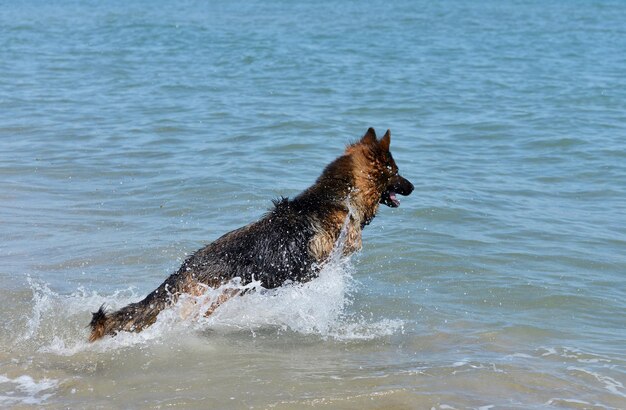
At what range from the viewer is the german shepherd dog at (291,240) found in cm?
645

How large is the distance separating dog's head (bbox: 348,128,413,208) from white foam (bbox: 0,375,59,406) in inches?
125

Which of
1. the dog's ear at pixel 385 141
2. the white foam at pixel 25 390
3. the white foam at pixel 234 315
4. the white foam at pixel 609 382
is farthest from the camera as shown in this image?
the dog's ear at pixel 385 141

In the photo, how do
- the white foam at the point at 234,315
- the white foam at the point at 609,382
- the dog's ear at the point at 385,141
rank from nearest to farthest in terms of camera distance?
the white foam at the point at 609,382 < the white foam at the point at 234,315 < the dog's ear at the point at 385,141

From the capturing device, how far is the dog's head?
7.44 meters

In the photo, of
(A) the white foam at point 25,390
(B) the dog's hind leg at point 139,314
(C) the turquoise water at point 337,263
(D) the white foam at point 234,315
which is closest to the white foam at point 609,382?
(C) the turquoise water at point 337,263

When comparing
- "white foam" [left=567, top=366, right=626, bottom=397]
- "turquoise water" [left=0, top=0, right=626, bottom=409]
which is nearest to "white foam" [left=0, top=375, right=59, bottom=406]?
"turquoise water" [left=0, top=0, right=626, bottom=409]

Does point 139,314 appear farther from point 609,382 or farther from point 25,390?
A: point 609,382

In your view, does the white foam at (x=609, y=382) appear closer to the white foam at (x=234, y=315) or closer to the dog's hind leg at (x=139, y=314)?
the white foam at (x=234, y=315)

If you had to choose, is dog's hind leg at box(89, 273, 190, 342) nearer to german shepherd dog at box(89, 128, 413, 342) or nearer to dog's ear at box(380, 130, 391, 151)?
german shepherd dog at box(89, 128, 413, 342)

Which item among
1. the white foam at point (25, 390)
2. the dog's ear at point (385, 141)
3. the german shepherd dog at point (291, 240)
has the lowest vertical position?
the white foam at point (25, 390)

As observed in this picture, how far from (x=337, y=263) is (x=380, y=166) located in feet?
3.15

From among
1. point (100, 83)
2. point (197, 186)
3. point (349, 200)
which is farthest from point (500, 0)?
point (349, 200)

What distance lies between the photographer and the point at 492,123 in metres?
16.0

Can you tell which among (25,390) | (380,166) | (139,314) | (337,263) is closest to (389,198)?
(380,166)
